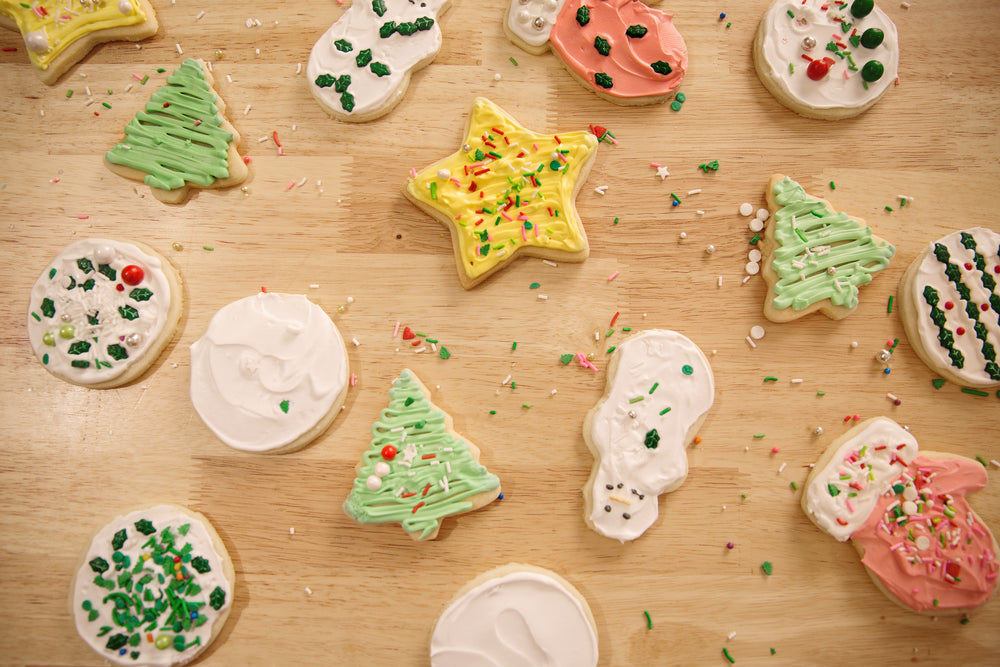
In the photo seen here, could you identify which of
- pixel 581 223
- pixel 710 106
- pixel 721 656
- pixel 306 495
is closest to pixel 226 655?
pixel 306 495

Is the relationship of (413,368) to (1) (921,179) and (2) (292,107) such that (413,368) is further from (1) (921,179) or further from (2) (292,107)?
(1) (921,179)

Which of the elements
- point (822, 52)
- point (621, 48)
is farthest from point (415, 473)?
point (822, 52)

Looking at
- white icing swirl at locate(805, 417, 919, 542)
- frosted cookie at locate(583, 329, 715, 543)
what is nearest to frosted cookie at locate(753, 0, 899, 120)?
frosted cookie at locate(583, 329, 715, 543)

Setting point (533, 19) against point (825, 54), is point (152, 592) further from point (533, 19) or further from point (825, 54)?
point (825, 54)

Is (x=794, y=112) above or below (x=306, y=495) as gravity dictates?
above

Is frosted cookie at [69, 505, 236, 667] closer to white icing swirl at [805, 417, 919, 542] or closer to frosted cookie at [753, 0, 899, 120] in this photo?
white icing swirl at [805, 417, 919, 542]

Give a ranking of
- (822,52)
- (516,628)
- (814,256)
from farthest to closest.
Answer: (822,52)
(814,256)
(516,628)

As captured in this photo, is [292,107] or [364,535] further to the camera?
[292,107]
